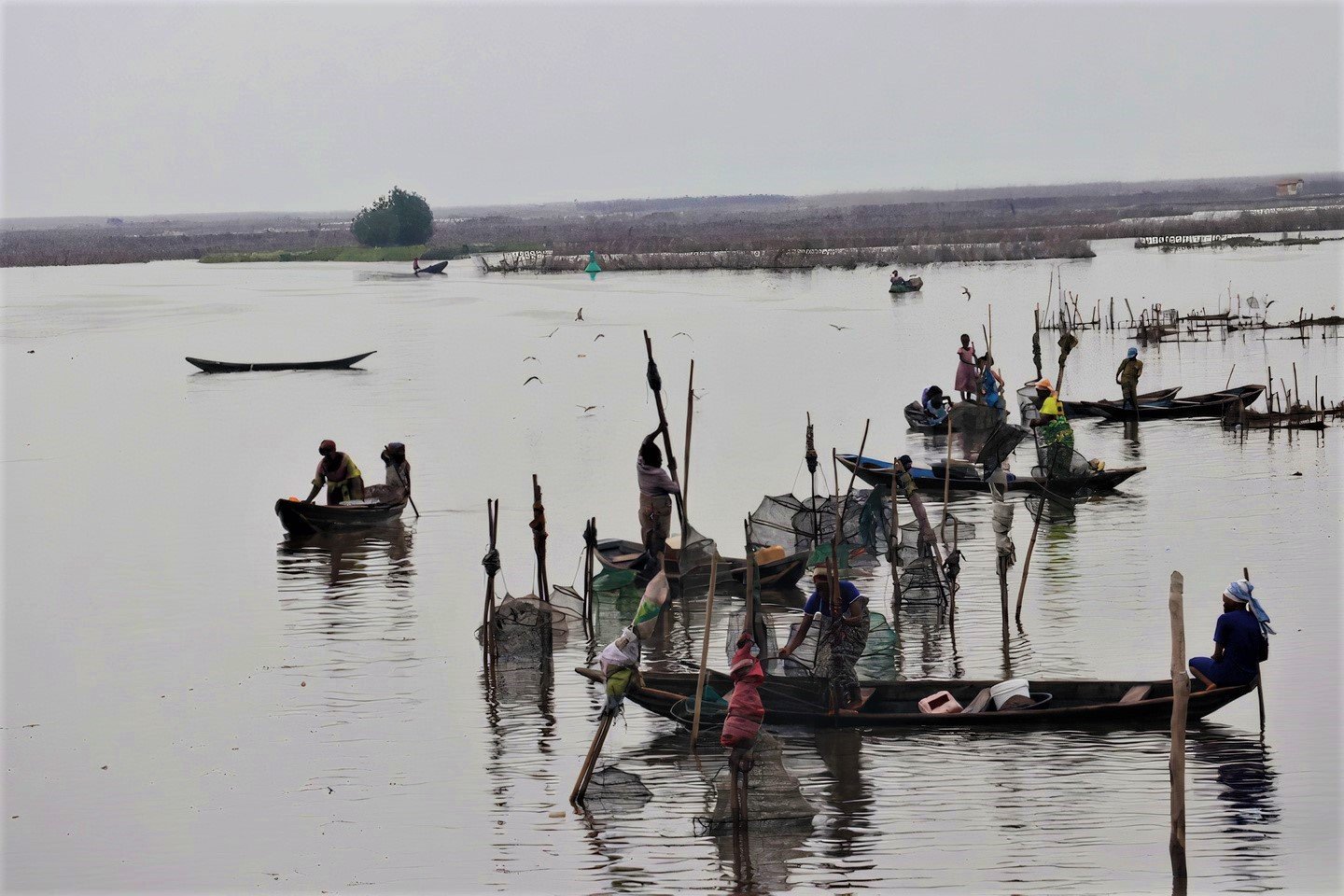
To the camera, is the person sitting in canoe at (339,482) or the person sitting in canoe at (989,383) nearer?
the person sitting in canoe at (339,482)

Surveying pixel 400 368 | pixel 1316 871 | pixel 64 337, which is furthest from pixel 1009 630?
pixel 64 337

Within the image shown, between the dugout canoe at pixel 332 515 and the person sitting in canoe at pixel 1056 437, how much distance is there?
736 cm

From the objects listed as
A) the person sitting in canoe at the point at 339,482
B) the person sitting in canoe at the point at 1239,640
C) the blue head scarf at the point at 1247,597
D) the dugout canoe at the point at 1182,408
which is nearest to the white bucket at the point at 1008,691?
the person sitting in canoe at the point at 1239,640

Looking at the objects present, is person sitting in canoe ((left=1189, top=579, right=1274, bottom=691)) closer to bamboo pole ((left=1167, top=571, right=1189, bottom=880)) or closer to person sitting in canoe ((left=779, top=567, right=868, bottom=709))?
bamboo pole ((left=1167, top=571, right=1189, bottom=880))

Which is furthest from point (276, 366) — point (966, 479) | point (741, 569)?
point (741, 569)

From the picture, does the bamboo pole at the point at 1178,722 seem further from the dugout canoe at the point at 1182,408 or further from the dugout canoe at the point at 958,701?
the dugout canoe at the point at 1182,408

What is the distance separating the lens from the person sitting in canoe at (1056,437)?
17109mm

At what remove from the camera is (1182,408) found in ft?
78.7

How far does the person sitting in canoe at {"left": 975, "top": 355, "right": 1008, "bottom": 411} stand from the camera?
21766mm

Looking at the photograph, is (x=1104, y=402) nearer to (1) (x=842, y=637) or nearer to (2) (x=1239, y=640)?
(2) (x=1239, y=640)

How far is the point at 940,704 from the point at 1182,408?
596 inches

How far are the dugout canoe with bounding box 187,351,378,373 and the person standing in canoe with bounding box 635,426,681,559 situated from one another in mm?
23959

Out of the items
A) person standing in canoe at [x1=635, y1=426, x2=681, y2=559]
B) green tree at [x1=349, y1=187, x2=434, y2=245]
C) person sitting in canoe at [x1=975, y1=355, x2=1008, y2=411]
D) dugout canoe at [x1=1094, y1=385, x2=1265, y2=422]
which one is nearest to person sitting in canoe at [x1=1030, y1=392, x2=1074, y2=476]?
person sitting in canoe at [x1=975, y1=355, x2=1008, y2=411]

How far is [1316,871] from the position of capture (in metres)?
8.55
